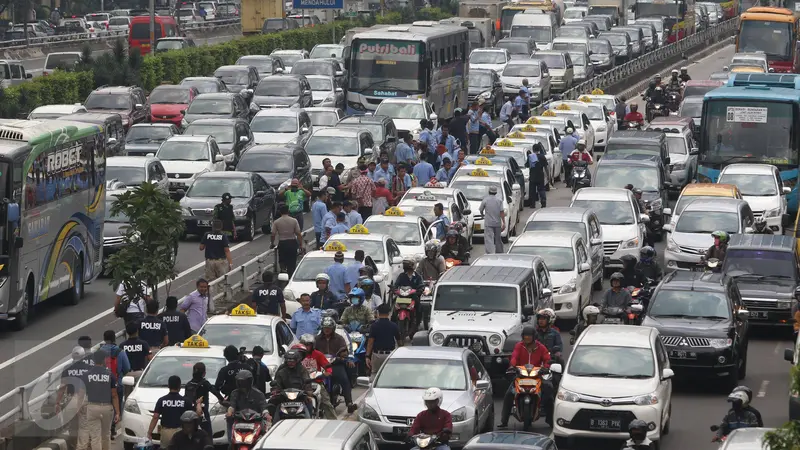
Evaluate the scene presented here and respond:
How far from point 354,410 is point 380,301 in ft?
13.2

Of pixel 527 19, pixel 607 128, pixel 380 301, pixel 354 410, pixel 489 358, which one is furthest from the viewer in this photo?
pixel 527 19

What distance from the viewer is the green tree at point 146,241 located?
2381 centimetres

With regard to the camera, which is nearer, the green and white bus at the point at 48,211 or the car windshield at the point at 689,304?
the car windshield at the point at 689,304

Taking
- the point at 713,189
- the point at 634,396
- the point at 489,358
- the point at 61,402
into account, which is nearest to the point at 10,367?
the point at 61,402

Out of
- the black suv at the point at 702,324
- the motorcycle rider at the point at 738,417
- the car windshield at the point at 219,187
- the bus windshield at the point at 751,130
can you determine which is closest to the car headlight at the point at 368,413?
the motorcycle rider at the point at 738,417

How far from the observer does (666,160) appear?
130 ft

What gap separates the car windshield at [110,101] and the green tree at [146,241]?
20.6 meters

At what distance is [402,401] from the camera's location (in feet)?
60.6

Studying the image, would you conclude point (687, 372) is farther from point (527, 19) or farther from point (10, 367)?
point (527, 19)

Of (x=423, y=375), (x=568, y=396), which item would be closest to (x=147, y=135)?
(x=423, y=375)

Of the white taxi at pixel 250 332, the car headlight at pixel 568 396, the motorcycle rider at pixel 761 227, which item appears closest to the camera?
the car headlight at pixel 568 396

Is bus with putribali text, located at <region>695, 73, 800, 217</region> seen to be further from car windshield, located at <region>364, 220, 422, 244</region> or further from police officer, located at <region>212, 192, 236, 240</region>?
police officer, located at <region>212, 192, 236, 240</region>

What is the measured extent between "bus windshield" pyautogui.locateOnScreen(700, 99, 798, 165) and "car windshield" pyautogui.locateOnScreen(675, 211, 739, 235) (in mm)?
7009

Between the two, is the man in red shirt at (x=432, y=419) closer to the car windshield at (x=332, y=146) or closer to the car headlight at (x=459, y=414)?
the car headlight at (x=459, y=414)
